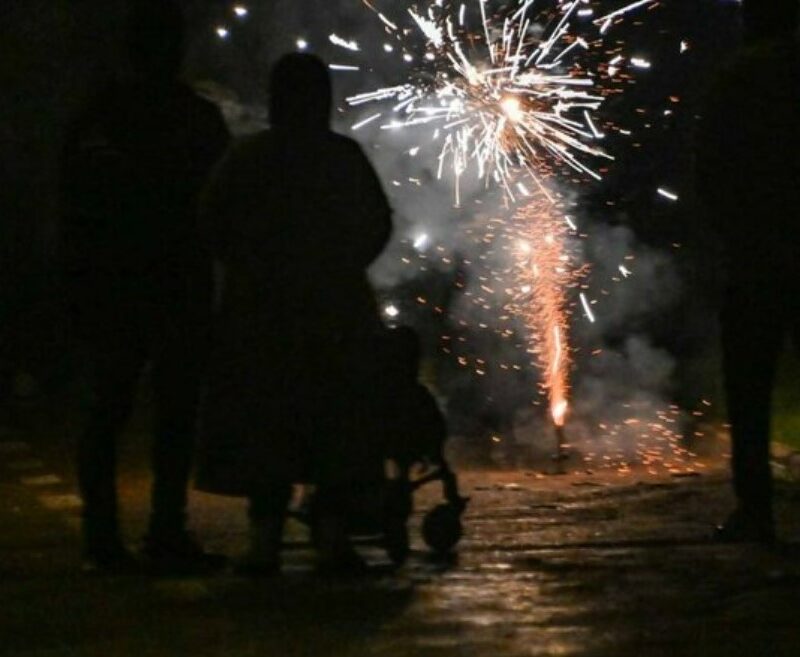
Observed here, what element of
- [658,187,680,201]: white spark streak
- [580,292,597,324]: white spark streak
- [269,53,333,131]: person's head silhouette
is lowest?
[269,53,333,131]: person's head silhouette

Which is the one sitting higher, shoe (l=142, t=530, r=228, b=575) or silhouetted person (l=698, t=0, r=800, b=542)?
silhouetted person (l=698, t=0, r=800, b=542)

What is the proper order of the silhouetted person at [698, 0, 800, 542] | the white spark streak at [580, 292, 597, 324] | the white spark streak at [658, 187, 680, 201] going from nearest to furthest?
1. the silhouetted person at [698, 0, 800, 542]
2. the white spark streak at [580, 292, 597, 324]
3. the white spark streak at [658, 187, 680, 201]

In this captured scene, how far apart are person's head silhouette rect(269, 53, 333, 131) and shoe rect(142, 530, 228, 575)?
159 cm

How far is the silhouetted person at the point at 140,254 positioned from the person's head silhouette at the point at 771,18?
212cm

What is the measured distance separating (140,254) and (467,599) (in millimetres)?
1778

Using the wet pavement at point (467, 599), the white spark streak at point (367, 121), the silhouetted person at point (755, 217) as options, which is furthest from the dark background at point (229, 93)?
the silhouetted person at point (755, 217)

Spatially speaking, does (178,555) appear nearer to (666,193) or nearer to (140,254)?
(140,254)

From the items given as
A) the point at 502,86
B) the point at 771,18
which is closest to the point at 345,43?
the point at 502,86

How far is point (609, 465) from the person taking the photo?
13562 mm

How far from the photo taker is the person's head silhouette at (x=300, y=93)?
6.79m

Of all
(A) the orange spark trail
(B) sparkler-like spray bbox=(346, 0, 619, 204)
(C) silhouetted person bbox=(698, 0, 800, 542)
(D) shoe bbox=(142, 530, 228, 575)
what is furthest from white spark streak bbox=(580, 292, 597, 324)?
(D) shoe bbox=(142, 530, 228, 575)

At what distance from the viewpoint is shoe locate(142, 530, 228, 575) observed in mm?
6953

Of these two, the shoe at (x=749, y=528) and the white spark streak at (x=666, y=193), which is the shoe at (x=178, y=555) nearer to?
the shoe at (x=749, y=528)

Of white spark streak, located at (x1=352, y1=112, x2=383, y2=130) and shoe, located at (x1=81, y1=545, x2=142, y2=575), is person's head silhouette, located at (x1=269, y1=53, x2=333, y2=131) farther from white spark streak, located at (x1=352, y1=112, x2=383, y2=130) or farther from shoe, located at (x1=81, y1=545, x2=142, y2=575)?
white spark streak, located at (x1=352, y1=112, x2=383, y2=130)
